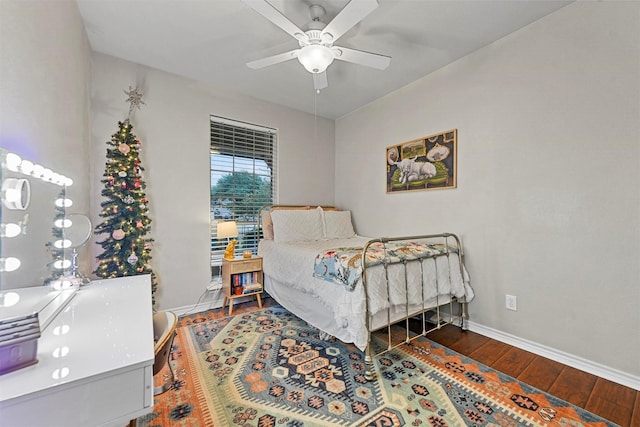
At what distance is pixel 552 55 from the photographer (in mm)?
2062

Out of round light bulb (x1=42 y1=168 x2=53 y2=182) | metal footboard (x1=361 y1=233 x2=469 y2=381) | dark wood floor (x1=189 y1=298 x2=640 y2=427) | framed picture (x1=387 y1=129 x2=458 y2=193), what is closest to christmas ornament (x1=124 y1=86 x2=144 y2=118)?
round light bulb (x1=42 y1=168 x2=53 y2=182)

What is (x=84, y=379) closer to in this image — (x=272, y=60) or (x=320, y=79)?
(x=272, y=60)

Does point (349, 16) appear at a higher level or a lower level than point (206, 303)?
higher

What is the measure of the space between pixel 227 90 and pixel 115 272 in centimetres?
239

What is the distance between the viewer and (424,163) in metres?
2.96

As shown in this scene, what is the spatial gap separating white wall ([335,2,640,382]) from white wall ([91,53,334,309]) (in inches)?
103

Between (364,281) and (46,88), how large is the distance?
2.21m

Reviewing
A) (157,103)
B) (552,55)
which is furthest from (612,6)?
(157,103)

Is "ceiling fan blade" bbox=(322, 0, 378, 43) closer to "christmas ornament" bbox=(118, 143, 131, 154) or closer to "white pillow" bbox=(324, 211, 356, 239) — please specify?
"christmas ornament" bbox=(118, 143, 131, 154)

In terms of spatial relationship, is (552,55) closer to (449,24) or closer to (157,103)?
(449,24)

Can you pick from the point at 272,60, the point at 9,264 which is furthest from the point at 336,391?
the point at 272,60

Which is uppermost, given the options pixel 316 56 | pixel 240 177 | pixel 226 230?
pixel 316 56

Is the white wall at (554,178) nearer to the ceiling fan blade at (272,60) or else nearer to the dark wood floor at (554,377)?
the dark wood floor at (554,377)

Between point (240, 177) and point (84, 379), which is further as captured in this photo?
point (240, 177)
